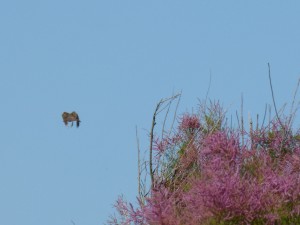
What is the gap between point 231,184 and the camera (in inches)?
383

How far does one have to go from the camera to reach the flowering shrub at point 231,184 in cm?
972

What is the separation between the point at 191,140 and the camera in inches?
503

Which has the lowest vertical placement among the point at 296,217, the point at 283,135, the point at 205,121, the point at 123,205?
the point at 296,217

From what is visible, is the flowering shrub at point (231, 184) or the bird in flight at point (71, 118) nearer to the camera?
the flowering shrub at point (231, 184)

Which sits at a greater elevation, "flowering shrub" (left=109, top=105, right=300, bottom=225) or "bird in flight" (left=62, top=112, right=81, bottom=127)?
"bird in flight" (left=62, top=112, right=81, bottom=127)

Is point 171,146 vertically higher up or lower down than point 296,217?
higher up

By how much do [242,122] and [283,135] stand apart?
0.58m

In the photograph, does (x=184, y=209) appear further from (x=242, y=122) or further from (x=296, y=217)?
(x=242, y=122)

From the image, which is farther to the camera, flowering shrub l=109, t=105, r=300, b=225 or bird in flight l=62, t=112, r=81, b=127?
bird in flight l=62, t=112, r=81, b=127

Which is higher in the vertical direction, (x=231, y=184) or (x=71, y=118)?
(x=71, y=118)

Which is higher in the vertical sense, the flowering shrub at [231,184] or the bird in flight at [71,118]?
the bird in flight at [71,118]

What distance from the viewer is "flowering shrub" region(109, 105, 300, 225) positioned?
9719 millimetres

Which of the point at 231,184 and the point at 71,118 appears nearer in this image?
the point at 231,184

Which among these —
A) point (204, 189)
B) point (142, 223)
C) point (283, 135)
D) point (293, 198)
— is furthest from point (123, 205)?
point (283, 135)
